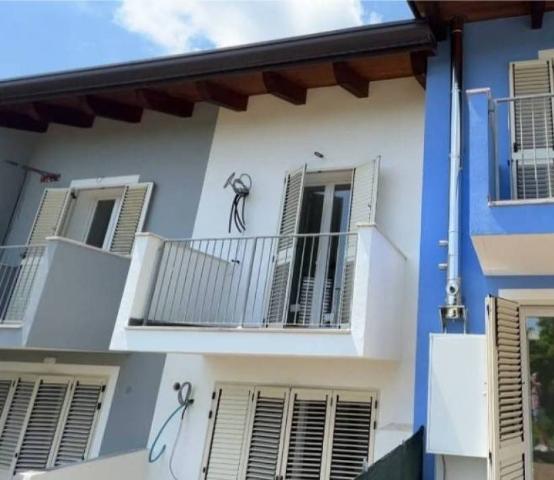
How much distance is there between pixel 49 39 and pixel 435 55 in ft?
30.6

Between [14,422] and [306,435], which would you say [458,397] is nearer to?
[306,435]

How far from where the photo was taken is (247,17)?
8.41 m

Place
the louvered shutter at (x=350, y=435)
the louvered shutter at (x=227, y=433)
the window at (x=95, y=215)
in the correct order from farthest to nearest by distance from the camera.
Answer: the window at (x=95, y=215)
the louvered shutter at (x=227, y=433)
the louvered shutter at (x=350, y=435)

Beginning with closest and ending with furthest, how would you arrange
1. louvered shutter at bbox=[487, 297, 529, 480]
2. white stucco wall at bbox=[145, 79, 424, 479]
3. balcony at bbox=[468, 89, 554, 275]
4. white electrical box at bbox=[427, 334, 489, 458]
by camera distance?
louvered shutter at bbox=[487, 297, 529, 480] → balcony at bbox=[468, 89, 554, 275] → white electrical box at bbox=[427, 334, 489, 458] → white stucco wall at bbox=[145, 79, 424, 479]

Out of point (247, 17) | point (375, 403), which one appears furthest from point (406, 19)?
point (375, 403)

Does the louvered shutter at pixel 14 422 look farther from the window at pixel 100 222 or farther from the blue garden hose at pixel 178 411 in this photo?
the window at pixel 100 222

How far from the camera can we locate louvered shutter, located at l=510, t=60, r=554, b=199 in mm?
6090

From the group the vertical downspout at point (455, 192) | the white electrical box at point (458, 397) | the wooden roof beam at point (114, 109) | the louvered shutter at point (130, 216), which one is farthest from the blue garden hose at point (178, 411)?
the wooden roof beam at point (114, 109)

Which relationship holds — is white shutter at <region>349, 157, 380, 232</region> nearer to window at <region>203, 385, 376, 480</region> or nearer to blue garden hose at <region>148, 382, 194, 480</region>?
window at <region>203, 385, 376, 480</region>

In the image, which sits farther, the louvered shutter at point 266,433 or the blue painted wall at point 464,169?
the louvered shutter at point 266,433

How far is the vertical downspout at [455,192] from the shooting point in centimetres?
582

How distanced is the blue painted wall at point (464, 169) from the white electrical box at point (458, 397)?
0.45 meters

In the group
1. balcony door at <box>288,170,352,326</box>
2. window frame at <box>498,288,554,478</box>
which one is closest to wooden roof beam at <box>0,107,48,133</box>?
balcony door at <box>288,170,352,326</box>

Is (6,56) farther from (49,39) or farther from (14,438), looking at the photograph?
(14,438)
